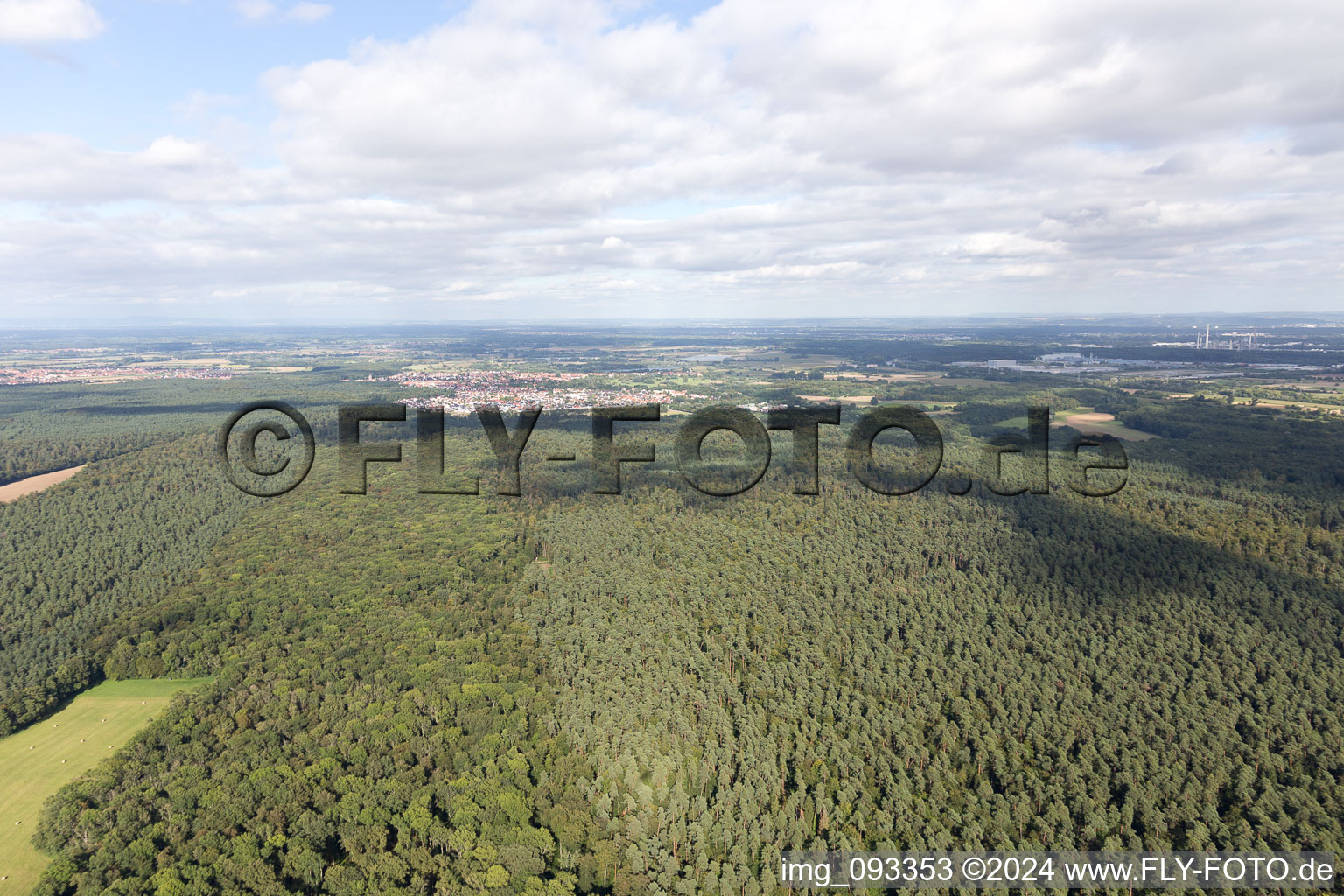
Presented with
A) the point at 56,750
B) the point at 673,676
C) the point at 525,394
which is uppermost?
the point at 525,394

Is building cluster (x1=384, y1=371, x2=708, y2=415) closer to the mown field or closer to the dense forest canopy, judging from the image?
the dense forest canopy

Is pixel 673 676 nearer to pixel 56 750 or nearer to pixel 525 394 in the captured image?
pixel 56 750

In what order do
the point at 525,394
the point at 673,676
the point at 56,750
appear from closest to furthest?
the point at 56,750, the point at 673,676, the point at 525,394

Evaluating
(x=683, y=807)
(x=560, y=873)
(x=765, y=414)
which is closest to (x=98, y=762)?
(x=560, y=873)

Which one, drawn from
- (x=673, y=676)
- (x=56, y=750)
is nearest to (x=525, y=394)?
(x=56, y=750)

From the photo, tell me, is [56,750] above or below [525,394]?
below

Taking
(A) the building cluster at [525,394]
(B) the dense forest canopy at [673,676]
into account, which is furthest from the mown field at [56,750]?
(A) the building cluster at [525,394]

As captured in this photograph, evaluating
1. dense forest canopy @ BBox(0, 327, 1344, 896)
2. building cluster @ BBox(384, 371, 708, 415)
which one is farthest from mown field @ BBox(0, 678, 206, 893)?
building cluster @ BBox(384, 371, 708, 415)
